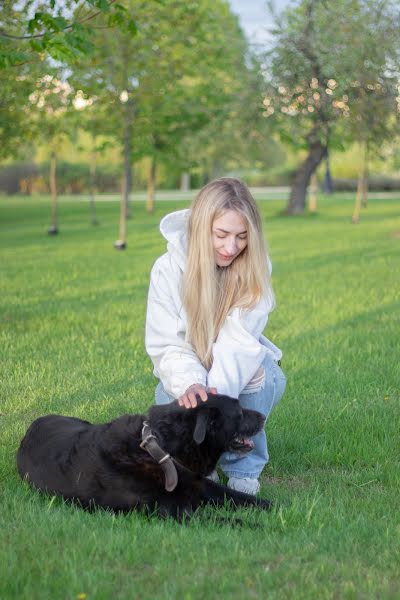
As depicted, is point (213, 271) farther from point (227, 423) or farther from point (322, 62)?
point (322, 62)

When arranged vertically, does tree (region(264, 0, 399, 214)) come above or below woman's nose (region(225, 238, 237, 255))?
above

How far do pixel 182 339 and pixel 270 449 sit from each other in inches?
43.3

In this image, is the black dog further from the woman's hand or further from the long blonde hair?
the long blonde hair

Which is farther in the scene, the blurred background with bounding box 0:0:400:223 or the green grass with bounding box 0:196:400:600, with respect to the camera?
the blurred background with bounding box 0:0:400:223

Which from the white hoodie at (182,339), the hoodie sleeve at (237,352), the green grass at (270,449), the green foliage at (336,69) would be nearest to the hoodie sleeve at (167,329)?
the white hoodie at (182,339)

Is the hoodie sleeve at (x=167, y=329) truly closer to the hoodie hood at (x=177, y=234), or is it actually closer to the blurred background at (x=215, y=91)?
the hoodie hood at (x=177, y=234)

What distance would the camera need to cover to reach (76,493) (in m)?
3.97

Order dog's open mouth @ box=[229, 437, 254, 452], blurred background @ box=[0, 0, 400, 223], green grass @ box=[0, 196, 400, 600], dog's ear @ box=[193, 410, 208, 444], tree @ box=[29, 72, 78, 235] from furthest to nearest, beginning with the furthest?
tree @ box=[29, 72, 78, 235]
blurred background @ box=[0, 0, 400, 223]
dog's open mouth @ box=[229, 437, 254, 452]
dog's ear @ box=[193, 410, 208, 444]
green grass @ box=[0, 196, 400, 600]

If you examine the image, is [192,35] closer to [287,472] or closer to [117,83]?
[117,83]

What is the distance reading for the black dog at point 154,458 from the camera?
384cm

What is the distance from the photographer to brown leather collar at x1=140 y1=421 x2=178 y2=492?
371 cm

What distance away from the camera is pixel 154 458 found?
3773 mm

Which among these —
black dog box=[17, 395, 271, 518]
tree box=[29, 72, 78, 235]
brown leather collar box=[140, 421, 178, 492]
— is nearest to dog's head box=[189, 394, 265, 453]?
black dog box=[17, 395, 271, 518]

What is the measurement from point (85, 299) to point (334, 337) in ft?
14.1
